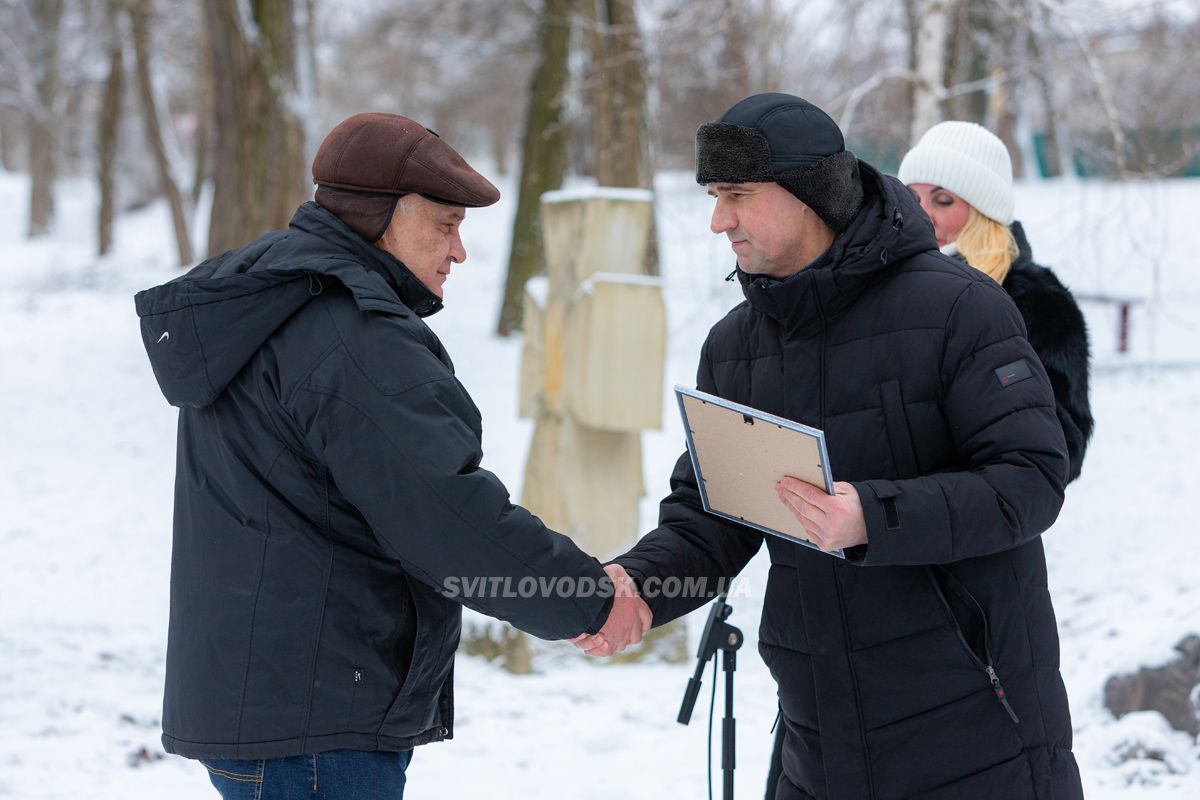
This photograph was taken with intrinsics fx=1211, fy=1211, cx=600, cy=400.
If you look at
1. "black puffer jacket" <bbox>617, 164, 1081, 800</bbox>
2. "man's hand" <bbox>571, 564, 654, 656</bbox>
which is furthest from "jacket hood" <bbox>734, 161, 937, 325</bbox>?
"man's hand" <bbox>571, 564, 654, 656</bbox>

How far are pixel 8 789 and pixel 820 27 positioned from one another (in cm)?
712

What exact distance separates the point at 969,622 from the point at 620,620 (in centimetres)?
72

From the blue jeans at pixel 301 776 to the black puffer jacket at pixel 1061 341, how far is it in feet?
5.56

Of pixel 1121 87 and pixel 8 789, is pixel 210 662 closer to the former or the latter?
pixel 8 789

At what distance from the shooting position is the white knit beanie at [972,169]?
3.29 metres

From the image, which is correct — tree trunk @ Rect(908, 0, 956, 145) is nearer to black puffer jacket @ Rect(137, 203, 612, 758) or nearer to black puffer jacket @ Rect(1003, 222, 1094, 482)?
black puffer jacket @ Rect(1003, 222, 1094, 482)

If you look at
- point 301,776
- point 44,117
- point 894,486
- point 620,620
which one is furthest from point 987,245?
point 44,117

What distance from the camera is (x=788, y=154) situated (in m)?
2.32

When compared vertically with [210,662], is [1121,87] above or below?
above

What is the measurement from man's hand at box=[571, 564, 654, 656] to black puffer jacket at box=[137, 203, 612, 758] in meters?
0.30

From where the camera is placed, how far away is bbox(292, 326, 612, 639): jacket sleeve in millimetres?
2176

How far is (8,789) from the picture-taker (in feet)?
14.5

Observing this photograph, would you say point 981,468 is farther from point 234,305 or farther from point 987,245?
point 234,305

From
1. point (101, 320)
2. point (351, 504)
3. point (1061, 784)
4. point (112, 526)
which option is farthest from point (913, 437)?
point (101, 320)
